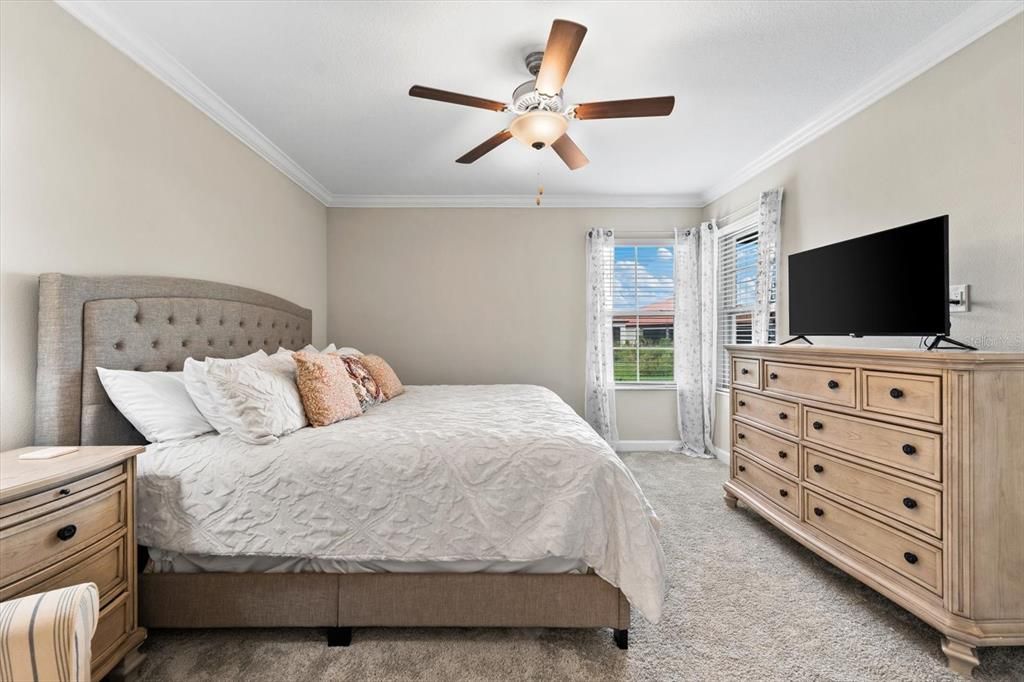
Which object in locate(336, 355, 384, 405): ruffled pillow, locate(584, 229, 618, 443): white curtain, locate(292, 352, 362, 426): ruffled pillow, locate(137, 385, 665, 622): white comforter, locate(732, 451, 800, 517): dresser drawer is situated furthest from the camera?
locate(584, 229, 618, 443): white curtain

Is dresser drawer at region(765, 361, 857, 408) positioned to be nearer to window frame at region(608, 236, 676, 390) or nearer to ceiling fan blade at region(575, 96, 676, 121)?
ceiling fan blade at region(575, 96, 676, 121)

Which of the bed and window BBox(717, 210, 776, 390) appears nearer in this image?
the bed

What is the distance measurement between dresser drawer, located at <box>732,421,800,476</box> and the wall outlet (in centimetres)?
93

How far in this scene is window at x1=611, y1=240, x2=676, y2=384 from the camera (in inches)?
175

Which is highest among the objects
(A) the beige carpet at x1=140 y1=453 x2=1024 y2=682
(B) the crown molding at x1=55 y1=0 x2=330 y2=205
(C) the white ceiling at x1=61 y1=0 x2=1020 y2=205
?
(C) the white ceiling at x1=61 y1=0 x2=1020 y2=205

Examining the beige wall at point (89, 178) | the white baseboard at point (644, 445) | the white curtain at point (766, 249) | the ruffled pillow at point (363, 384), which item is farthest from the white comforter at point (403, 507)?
the white baseboard at point (644, 445)

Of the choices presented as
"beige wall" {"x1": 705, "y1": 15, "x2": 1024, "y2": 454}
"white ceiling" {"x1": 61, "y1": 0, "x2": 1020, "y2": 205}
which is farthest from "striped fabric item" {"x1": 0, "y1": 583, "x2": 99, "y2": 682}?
"beige wall" {"x1": 705, "y1": 15, "x2": 1024, "y2": 454}

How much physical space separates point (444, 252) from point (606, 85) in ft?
7.69

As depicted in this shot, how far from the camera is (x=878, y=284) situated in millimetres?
2064

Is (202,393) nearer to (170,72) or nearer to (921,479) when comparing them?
(170,72)

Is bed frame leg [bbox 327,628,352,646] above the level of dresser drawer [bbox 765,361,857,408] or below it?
below

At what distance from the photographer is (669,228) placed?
4395 mm

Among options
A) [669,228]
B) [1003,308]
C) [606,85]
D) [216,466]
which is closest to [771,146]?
[669,228]

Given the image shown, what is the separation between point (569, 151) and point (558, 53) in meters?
0.80
